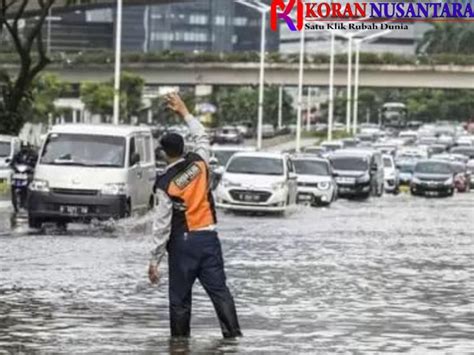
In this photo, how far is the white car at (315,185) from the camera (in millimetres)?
45156

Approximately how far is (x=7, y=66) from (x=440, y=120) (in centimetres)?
9507

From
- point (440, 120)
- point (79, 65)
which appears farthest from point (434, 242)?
point (440, 120)

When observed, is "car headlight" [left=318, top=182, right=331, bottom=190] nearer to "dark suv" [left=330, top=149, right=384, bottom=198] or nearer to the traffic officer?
"dark suv" [left=330, top=149, right=384, bottom=198]

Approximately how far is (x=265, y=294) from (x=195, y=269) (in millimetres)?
4881

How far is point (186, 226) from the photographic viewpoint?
38.8 feet

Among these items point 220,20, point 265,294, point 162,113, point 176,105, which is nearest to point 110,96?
point 162,113

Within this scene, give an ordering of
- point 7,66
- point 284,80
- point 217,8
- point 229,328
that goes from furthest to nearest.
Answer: point 217,8 → point 284,80 → point 7,66 → point 229,328

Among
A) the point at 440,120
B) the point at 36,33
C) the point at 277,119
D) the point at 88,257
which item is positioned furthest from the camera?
the point at 440,120

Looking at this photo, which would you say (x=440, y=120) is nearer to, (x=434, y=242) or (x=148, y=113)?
A: (x=148, y=113)

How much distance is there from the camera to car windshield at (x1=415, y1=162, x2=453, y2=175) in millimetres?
58469

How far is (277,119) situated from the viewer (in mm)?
148875

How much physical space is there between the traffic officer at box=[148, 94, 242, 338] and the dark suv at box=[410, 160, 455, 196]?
45.9m

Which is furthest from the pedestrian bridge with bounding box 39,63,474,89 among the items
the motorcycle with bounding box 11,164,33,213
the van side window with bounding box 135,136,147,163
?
the van side window with bounding box 135,136,147,163

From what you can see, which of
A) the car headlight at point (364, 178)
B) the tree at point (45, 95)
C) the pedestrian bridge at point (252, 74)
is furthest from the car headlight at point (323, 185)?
the pedestrian bridge at point (252, 74)
